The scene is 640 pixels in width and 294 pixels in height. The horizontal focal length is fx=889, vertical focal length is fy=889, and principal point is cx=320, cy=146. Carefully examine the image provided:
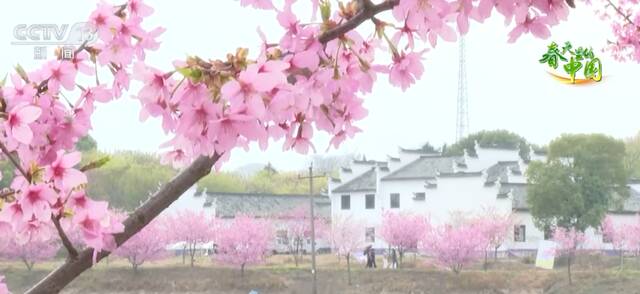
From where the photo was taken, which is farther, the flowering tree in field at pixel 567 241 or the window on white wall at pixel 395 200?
the window on white wall at pixel 395 200

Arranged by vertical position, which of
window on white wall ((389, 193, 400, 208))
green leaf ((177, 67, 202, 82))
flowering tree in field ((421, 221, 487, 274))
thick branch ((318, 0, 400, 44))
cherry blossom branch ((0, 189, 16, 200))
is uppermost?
window on white wall ((389, 193, 400, 208))

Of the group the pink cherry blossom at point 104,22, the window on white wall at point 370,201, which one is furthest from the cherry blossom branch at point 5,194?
the window on white wall at point 370,201

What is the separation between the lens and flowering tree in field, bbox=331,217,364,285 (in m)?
33.7

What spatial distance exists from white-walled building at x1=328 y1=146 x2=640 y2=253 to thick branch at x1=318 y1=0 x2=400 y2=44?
31.7m

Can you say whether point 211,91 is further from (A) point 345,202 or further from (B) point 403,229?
(A) point 345,202

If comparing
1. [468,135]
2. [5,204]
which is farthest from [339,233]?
[5,204]

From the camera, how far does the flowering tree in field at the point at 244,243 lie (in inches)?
1275

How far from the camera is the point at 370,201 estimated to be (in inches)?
1447

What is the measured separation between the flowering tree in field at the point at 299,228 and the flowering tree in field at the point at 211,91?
34611 mm

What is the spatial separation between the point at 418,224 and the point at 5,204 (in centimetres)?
3125

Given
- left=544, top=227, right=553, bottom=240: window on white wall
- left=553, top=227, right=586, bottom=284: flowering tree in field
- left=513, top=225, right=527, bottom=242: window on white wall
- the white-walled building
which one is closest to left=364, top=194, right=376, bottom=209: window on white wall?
the white-walled building

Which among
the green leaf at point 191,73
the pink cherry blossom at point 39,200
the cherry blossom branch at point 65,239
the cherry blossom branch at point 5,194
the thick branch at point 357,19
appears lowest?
the cherry blossom branch at point 65,239

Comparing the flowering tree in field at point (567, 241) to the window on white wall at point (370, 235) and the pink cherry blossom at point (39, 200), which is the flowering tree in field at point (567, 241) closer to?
the window on white wall at point (370, 235)

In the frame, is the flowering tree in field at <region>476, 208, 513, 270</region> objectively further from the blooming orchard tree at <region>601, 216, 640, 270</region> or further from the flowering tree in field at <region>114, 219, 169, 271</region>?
the flowering tree in field at <region>114, 219, 169, 271</region>
